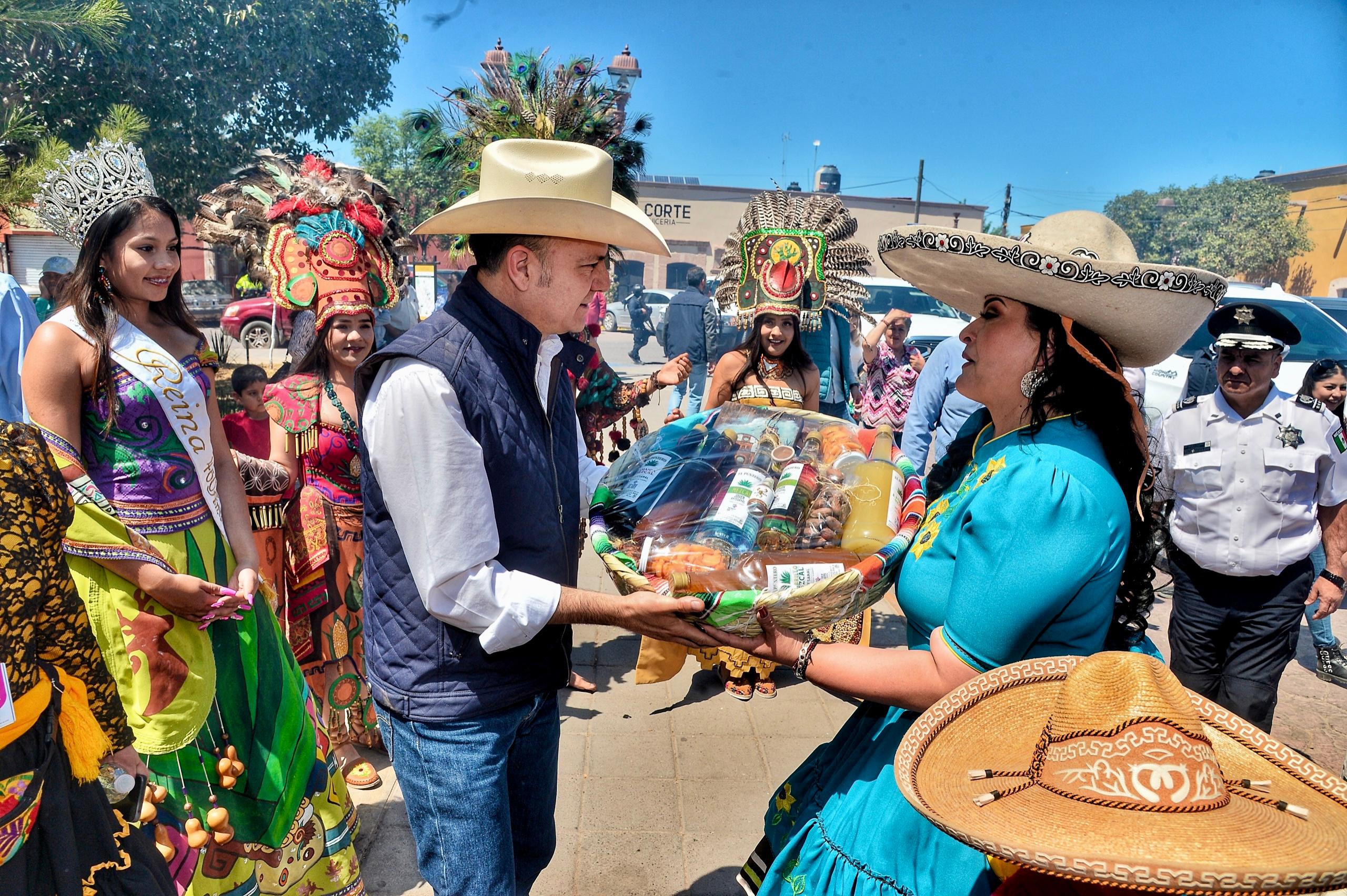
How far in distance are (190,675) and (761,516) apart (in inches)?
65.3

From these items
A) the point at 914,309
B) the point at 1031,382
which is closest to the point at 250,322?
the point at 914,309

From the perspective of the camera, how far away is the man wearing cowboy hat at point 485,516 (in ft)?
5.44

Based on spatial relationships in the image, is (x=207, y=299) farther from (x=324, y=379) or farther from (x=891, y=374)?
(x=324, y=379)

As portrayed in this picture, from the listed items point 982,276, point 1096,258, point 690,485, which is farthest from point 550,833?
point 1096,258

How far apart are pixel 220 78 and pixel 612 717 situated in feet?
32.1

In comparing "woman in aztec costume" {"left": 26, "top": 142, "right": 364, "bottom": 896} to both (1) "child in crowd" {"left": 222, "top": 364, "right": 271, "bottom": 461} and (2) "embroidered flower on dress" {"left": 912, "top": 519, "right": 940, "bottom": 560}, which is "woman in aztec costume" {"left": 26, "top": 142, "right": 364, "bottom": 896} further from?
(2) "embroidered flower on dress" {"left": 912, "top": 519, "right": 940, "bottom": 560}

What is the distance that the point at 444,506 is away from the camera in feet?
5.36

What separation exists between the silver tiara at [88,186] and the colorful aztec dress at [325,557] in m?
1.03

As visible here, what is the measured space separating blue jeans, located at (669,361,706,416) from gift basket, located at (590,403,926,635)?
4.04 metres

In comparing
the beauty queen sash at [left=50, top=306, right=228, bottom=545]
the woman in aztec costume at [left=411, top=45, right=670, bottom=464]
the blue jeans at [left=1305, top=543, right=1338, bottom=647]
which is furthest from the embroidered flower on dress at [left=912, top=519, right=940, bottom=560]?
the blue jeans at [left=1305, top=543, right=1338, bottom=647]

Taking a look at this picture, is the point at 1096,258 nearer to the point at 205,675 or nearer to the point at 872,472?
the point at 872,472

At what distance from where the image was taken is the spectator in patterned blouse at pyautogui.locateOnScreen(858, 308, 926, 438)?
7438 millimetres

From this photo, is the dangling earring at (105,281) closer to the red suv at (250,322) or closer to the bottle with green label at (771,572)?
the bottle with green label at (771,572)

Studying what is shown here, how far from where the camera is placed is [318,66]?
11.0 meters
